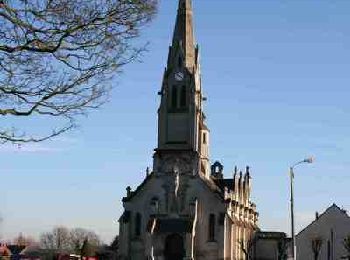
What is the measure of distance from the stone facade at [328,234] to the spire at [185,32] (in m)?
26.9

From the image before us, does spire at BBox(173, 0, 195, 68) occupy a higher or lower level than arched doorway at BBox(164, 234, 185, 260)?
higher

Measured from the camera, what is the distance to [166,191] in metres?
83.5

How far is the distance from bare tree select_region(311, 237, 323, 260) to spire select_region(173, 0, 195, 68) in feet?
85.2

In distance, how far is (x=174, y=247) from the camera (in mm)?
80938

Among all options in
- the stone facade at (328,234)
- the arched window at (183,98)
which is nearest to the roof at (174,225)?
the arched window at (183,98)

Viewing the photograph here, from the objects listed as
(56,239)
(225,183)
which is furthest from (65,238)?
(225,183)

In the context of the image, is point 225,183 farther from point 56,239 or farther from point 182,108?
point 56,239

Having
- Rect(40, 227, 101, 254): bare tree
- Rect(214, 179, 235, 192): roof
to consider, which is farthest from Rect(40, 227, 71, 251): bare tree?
Rect(214, 179, 235, 192): roof

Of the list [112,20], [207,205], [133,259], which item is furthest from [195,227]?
[112,20]

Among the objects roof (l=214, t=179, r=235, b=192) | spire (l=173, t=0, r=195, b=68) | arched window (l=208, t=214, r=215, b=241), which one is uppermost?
spire (l=173, t=0, r=195, b=68)

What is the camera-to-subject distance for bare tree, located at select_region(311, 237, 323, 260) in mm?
87125

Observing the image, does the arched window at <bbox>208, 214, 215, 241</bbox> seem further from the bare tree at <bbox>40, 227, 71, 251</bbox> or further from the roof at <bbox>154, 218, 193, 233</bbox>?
the bare tree at <bbox>40, 227, 71, 251</bbox>

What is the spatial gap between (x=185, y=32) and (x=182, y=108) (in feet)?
32.0

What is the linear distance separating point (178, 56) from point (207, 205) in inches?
700
